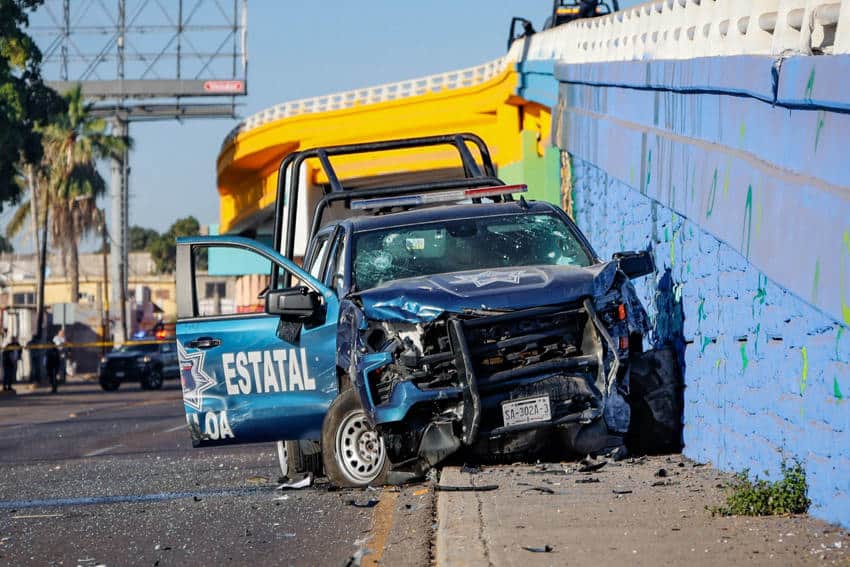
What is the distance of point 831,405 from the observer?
7578mm

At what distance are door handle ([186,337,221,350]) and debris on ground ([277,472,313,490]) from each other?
1.22 meters

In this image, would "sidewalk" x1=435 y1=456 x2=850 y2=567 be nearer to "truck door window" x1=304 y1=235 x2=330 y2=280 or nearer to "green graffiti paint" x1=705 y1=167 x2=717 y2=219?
"green graffiti paint" x1=705 y1=167 x2=717 y2=219

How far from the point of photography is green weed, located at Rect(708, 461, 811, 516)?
8.08 metres

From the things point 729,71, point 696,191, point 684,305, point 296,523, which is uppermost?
point 729,71

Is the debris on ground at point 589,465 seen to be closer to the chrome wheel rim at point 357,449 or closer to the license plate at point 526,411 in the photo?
the license plate at point 526,411

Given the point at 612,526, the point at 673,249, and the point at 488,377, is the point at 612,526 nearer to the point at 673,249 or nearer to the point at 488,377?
the point at 488,377

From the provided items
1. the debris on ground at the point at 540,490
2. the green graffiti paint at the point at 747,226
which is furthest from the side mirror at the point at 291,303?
the green graffiti paint at the point at 747,226

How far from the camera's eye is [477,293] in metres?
10.4

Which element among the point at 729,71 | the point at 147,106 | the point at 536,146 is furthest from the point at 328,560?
the point at 147,106

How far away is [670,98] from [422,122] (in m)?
31.1

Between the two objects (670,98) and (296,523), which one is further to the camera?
(670,98)

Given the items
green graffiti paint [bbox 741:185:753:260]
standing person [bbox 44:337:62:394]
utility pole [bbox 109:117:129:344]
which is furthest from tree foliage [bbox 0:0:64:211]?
green graffiti paint [bbox 741:185:753:260]

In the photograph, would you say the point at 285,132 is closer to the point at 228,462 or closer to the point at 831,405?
the point at 228,462

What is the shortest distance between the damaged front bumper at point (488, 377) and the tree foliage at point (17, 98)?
3552cm
